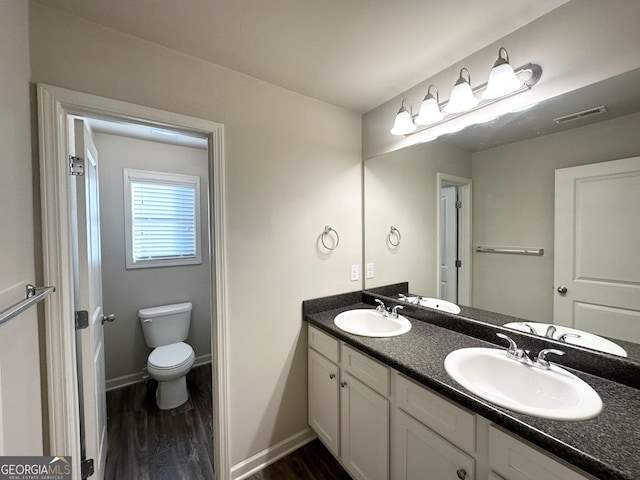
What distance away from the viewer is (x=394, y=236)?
2029 millimetres

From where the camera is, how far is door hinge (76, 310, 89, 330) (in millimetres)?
1248

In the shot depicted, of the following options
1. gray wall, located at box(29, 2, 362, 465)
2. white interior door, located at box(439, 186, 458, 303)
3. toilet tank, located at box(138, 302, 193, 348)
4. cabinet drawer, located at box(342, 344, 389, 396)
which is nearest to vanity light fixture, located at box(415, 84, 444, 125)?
white interior door, located at box(439, 186, 458, 303)

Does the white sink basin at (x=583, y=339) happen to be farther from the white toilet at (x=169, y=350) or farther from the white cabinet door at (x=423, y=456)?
the white toilet at (x=169, y=350)


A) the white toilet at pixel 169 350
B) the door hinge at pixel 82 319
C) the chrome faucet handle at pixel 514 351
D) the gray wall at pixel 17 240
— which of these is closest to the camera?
the gray wall at pixel 17 240

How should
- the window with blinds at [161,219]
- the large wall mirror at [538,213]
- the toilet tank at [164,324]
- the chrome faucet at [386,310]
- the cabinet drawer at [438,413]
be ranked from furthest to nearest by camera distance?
the window with blinds at [161,219] → the toilet tank at [164,324] → the chrome faucet at [386,310] → the large wall mirror at [538,213] → the cabinet drawer at [438,413]

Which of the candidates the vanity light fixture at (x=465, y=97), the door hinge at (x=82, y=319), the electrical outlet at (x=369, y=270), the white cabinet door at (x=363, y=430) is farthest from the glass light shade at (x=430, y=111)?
the door hinge at (x=82, y=319)

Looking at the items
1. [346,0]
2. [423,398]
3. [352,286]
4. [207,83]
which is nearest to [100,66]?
[207,83]

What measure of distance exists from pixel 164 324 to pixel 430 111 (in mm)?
2810

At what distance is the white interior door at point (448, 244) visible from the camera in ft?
5.44

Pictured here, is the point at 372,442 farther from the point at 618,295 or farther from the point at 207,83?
the point at 207,83

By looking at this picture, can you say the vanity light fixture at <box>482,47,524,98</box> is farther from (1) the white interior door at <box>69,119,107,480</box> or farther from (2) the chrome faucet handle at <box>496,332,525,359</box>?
(1) the white interior door at <box>69,119,107,480</box>

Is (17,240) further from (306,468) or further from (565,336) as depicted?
(565,336)

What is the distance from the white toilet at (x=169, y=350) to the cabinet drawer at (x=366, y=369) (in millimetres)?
1485

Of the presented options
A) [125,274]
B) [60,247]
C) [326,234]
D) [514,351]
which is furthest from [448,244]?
[125,274]
